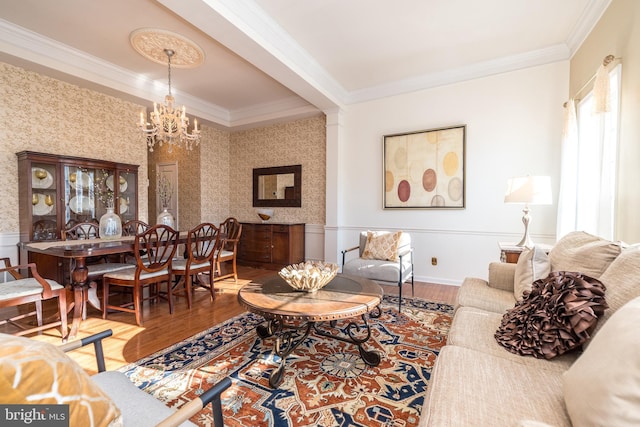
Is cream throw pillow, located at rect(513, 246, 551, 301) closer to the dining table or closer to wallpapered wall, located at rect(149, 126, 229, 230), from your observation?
the dining table

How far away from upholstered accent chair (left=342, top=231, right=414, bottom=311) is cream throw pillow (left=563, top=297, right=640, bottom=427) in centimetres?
209

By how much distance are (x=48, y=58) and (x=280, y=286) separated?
386 cm

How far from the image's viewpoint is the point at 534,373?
3.81ft

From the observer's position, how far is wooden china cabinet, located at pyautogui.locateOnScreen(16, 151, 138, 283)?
334 centimetres

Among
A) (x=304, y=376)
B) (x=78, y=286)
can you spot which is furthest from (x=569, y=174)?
(x=78, y=286)

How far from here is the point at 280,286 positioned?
220 cm

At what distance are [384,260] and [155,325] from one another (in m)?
2.41

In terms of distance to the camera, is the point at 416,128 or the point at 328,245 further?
the point at 328,245

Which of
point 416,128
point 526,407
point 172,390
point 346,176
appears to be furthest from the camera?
point 346,176

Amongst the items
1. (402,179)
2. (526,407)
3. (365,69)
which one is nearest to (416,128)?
(402,179)

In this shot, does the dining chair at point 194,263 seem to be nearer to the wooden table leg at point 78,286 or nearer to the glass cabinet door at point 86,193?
the wooden table leg at point 78,286

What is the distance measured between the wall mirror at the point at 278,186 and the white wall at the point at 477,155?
1204 mm

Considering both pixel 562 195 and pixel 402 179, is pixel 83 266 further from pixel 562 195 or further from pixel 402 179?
pixel 562 195

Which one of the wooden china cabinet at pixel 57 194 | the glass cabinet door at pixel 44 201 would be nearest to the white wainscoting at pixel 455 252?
the wooden china cabinet at pixel 57 194
